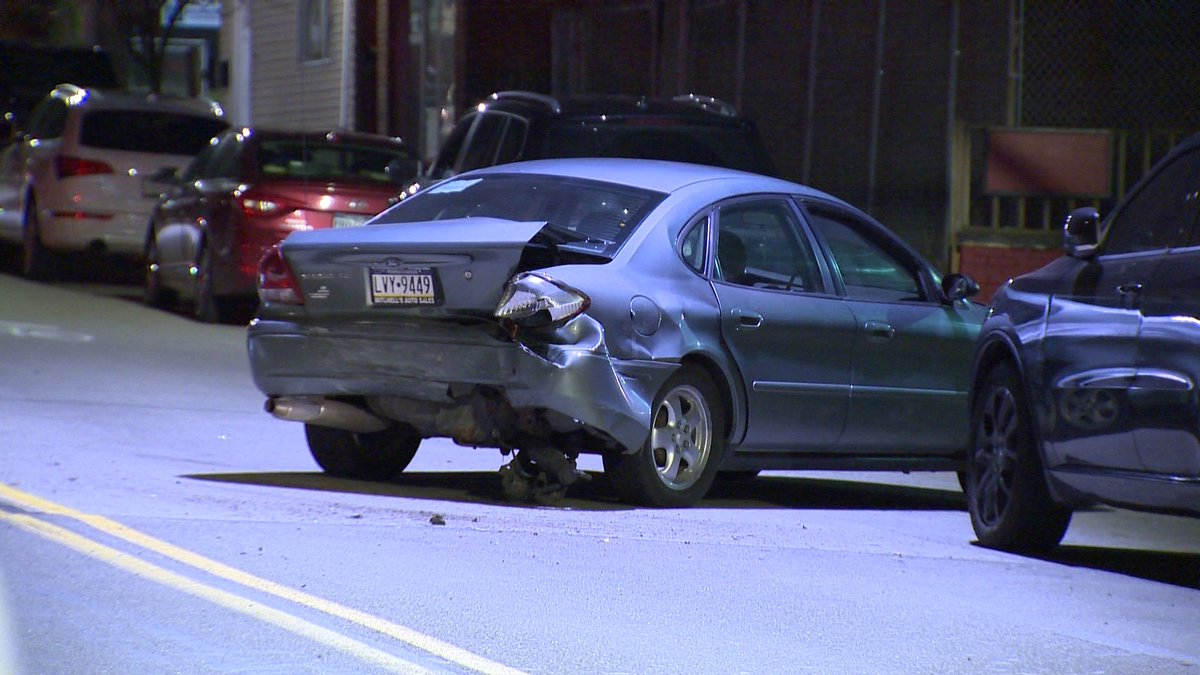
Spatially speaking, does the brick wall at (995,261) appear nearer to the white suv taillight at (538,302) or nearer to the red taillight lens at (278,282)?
the red taillight lens at (278,282)

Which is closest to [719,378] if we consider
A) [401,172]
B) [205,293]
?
[401,172]

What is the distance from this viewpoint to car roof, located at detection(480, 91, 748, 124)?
43.1 ft

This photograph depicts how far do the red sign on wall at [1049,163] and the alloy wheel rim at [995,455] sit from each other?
8.55m

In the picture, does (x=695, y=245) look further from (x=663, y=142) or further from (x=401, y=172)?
(x=401, y=172)

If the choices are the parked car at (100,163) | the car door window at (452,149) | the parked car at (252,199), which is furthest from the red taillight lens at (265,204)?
the parked car at (100,163)

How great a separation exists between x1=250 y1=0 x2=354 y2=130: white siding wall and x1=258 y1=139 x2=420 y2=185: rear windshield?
1185cm

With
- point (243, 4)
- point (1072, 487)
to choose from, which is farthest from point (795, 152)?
point (243, 4)

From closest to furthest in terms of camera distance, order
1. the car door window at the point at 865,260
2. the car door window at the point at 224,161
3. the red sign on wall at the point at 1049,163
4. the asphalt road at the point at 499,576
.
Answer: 1. the asphalt road at the point at 499,576
2. the car door window at the point at 865,260
3. the car door window at the point at 224,161
4. the red sign on wall at the point at 1049,163

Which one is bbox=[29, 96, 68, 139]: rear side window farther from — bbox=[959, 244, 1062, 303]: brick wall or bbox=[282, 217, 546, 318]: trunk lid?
bbox=[282, 217, 546, 318]: trunk lid

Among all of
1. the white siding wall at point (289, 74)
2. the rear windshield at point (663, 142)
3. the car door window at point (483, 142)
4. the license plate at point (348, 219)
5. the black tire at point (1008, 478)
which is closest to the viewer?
the black tire at point (1008, 478)

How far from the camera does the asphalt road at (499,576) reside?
18.5 ft

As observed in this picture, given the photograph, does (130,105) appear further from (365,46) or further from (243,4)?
(243,4)

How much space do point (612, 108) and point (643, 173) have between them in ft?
14.0

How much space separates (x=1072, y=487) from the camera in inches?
296
